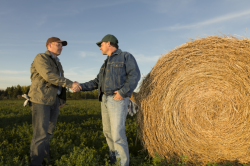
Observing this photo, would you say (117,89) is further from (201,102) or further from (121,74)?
(201,102)

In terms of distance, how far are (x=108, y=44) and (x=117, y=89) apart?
0.98 metres

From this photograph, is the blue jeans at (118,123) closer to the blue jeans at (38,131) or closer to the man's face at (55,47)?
the blue jeans at (38,131)

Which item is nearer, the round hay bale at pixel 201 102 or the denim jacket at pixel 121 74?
the denim jacket at pixel 121 74

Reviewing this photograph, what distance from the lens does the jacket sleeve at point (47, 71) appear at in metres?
3.77

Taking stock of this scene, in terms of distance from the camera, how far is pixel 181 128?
426 centimetres

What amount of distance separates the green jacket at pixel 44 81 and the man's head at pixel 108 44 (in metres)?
1.00

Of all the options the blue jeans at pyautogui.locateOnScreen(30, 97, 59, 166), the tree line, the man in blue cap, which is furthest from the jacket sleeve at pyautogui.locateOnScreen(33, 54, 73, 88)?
the tree line

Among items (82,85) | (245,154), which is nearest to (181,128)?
(245,154)

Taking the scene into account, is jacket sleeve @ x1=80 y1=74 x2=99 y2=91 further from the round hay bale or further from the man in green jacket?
the round hay bale

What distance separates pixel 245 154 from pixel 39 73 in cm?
487

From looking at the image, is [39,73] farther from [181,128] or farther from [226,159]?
[226,159]

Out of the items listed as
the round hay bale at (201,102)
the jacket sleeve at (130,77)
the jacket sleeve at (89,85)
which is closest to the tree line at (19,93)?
the jacket sleeve at (89,85)

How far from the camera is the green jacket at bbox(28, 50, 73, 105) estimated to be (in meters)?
3.77

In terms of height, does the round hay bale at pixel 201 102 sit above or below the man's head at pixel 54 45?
below
